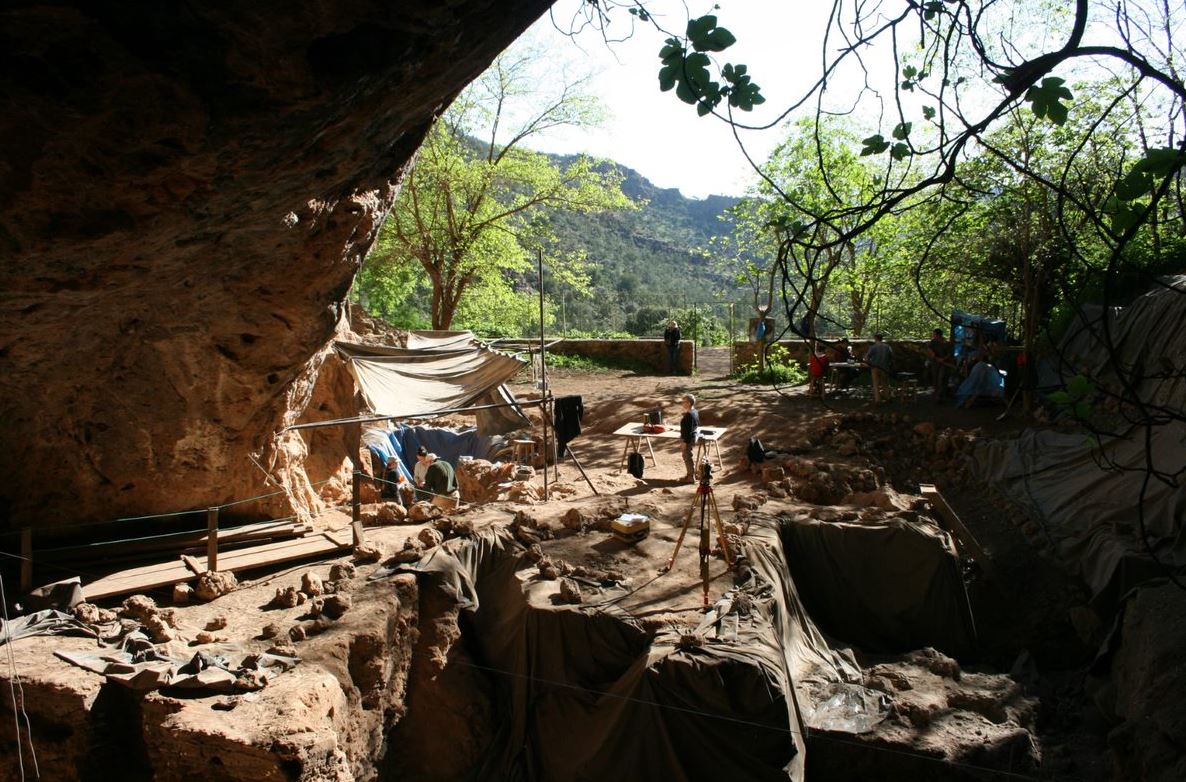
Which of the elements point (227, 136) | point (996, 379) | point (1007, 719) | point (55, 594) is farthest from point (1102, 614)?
point (55, 594)

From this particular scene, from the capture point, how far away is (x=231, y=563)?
7.00m

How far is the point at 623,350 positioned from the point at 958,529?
45.7ft

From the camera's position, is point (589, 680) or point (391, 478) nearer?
point (589, 680)

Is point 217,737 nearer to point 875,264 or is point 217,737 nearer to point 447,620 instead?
point 447,620

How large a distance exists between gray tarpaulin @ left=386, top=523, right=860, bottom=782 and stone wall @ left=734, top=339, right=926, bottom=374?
918 centimetres

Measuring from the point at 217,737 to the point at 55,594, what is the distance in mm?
2500

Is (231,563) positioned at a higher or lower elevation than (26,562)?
lower

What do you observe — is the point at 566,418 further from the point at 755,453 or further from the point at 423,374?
the point at 755,453

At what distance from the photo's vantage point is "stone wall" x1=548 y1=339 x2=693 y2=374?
2116 centimetres

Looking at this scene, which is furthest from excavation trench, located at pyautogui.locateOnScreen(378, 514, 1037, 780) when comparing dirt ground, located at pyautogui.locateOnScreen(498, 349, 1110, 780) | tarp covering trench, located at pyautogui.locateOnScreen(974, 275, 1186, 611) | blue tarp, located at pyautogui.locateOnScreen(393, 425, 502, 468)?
blue tarp, located at pyautogui.locateOnScreen(393, 425, 502, 468)

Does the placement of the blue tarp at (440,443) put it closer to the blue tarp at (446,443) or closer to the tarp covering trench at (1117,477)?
the blue tarp at (446,443)

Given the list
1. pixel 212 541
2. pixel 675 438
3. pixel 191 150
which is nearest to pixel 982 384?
pixel 675 438

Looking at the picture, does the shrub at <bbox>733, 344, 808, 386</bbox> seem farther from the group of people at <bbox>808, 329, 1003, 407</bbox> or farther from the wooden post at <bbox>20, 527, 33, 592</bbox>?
the wooden post at <bbox>20, 527, 33, 592</bbox>

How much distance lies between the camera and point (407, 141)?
4.28 m
